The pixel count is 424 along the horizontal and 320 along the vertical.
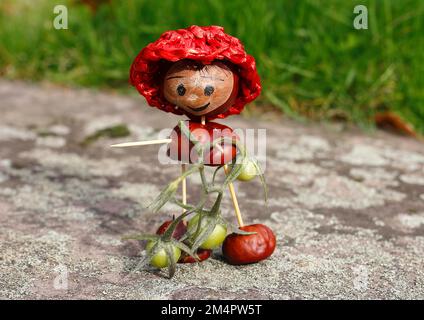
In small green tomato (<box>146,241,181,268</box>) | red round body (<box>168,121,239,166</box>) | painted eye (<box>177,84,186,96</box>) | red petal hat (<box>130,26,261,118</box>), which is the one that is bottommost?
small green tomato (<box>146,241,181,268</box>)

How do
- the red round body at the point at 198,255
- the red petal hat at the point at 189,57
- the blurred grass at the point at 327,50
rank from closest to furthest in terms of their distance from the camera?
the red petal hat at the point at 189,57 → the red round body at the point at 198,255 → the blurred grass at the point at 327,50

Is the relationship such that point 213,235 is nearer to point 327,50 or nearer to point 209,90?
point 209,90

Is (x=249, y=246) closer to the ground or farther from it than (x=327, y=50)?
closer to the ground

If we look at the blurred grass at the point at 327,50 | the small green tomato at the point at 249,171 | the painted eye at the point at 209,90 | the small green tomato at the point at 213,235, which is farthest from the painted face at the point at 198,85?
the blurred grass at the point at 327,50

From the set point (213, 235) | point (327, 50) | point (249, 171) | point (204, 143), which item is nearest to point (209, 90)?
point (204, 143)

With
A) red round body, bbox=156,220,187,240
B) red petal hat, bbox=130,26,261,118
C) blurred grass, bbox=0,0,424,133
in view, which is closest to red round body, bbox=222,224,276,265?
red round body, bbox=156,220,187,240

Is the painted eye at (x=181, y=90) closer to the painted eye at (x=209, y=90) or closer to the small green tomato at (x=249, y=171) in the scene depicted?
the painted eye at (x=209, y=90)

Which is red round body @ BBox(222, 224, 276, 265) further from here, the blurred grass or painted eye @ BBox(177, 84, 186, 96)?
the blurred grass
